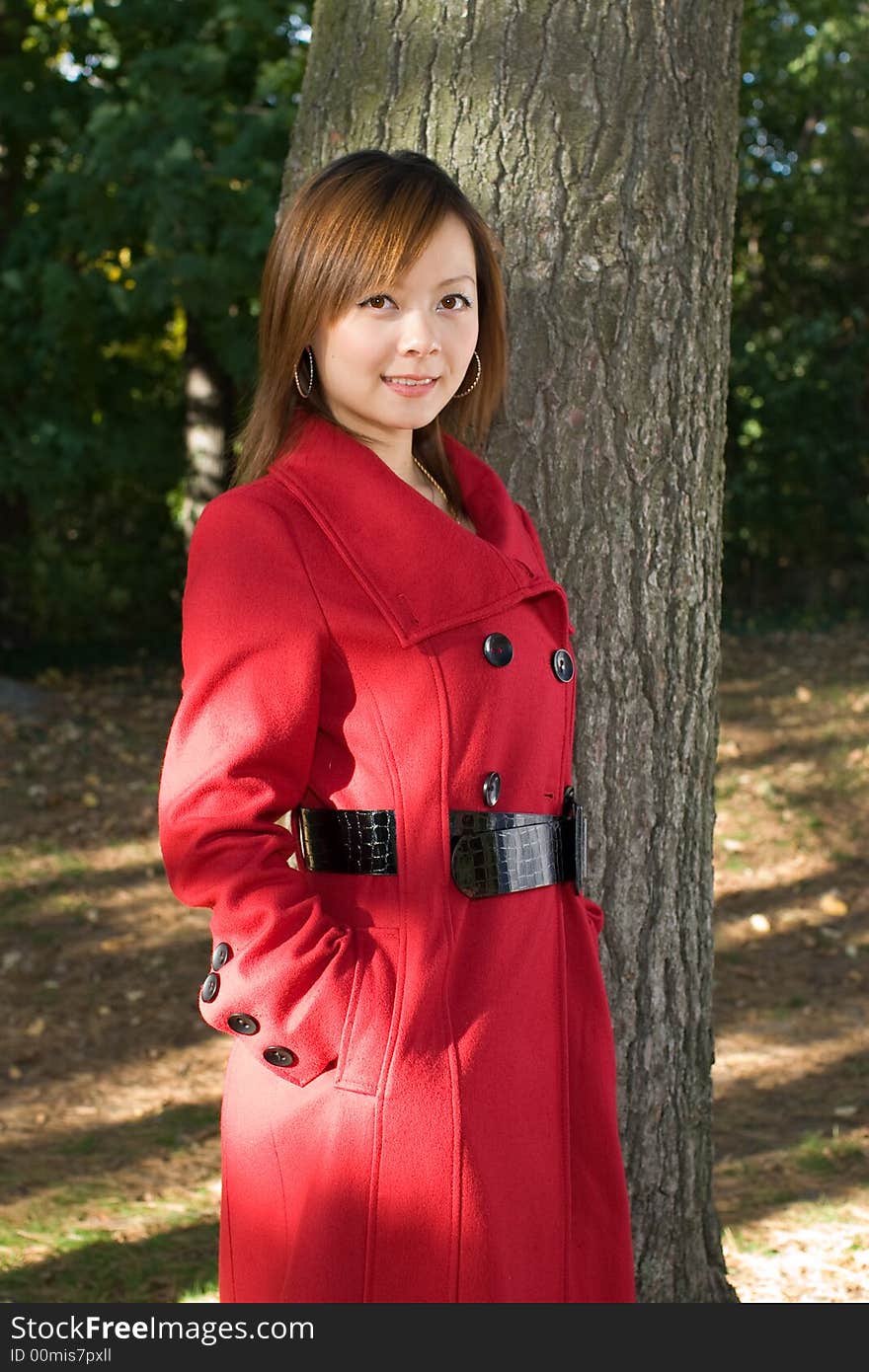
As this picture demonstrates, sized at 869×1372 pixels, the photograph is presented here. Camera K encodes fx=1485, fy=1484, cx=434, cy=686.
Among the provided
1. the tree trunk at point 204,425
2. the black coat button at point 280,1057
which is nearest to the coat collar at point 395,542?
the black coat button at point 280,1057

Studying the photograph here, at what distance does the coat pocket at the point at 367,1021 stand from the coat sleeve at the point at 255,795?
2cm

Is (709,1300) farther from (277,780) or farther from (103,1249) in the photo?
(277,780)

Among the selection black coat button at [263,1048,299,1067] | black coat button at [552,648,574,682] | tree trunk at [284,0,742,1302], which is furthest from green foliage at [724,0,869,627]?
black coat button at [263,1048,299,1067]

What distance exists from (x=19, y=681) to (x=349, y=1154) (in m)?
9.41

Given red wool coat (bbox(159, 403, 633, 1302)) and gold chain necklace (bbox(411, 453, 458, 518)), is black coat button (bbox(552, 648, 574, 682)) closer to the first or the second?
red wool coat (bbox(159, 403, 633, 1302))

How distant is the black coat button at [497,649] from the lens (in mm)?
2080

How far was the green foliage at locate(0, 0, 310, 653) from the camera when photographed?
8.64 m

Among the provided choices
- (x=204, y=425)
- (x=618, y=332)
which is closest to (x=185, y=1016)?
(x=618, y=332)

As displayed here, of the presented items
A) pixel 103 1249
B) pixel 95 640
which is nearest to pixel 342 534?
pixel 103 1249

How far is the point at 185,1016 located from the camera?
5.68 meters

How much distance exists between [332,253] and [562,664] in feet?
2.24

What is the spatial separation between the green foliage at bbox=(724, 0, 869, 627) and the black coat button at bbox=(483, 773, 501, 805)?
10.2 meters

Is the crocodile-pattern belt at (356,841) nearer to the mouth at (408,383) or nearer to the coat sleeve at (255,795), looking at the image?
the coat sleeve at (255,795)
